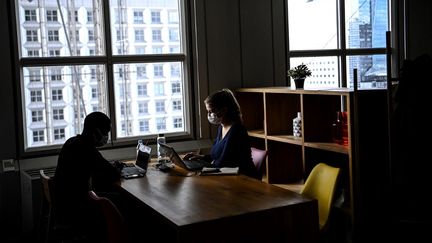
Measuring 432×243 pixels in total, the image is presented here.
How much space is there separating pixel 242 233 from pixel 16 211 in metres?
2.65

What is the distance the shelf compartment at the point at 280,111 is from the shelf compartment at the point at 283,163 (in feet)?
0.44

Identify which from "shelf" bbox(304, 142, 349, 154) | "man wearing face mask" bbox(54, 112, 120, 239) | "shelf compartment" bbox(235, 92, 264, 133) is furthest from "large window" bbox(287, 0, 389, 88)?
"man wearing face mask" bbox(54, 112, 120, 239)

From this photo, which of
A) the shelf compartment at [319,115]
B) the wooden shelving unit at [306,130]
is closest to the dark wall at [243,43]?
the wooden shelving unit at [306,130]

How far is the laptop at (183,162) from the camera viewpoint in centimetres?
415

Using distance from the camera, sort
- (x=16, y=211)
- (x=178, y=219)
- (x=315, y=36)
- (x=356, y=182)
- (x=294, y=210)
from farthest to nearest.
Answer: (x=315, y=36), (x=16, y=211), (x=356, y=182), (x=294, y=210), (x=178, y=219)

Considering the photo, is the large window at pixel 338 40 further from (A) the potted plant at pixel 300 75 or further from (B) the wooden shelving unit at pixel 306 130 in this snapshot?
(A) the potted plant at pixel 300 75

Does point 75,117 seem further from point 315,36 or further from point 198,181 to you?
point 315,36

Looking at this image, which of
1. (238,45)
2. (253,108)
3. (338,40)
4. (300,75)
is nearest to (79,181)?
(300,75)

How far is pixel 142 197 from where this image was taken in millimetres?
3348

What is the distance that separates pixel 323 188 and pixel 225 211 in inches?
35.0

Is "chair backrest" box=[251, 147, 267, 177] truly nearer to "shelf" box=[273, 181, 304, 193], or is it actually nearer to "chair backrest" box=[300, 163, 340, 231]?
"shelf" box=[273, 181, 304, 193]

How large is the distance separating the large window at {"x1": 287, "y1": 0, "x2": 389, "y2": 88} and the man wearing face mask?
9.13ft

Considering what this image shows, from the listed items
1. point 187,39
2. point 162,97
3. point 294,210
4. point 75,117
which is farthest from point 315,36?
point 294,210

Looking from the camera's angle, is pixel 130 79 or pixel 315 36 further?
pixel 315 36
